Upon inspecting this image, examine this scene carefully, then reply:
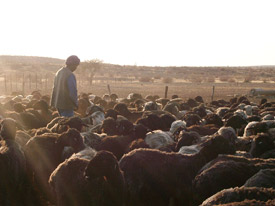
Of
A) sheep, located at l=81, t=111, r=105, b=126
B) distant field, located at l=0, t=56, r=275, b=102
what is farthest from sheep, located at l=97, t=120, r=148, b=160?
distant field, located at l=0, t=56, r=275, b=102

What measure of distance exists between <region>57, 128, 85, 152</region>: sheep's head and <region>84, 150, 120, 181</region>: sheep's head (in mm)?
1985

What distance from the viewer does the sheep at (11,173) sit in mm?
5965

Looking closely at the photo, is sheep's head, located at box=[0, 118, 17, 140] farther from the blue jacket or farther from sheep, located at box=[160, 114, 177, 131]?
sheep, located at box=[160, 114, 177, 131]

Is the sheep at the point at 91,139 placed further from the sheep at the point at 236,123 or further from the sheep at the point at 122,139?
the sheep at the point at 236,123

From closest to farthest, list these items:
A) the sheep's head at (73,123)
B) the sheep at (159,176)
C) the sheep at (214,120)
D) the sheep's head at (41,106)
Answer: the sheep at (159,176) → the sheep's head at (73,123) → the sheep at (214,120) → the sheep's head at (41,106)

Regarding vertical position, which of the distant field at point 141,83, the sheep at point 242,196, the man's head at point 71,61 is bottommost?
the distant field at point 141,83

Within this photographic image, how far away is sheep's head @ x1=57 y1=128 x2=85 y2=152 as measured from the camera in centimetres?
687

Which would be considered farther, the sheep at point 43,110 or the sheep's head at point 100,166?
the sheep at point 43,110

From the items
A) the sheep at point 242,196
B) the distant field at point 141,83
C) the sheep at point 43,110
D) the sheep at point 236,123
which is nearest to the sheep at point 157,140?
the sheep at point 236,123

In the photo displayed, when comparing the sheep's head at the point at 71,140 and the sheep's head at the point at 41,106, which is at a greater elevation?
the sheep's head at the point at 71,140

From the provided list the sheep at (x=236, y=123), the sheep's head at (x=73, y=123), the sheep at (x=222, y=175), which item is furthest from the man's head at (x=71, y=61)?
the sheep at (x=222, y=175)

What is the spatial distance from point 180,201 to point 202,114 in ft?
25.1

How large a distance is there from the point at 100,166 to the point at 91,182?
46cm

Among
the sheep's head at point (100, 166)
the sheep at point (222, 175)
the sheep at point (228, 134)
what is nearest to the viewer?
the sheep's head at point (100, 166)
